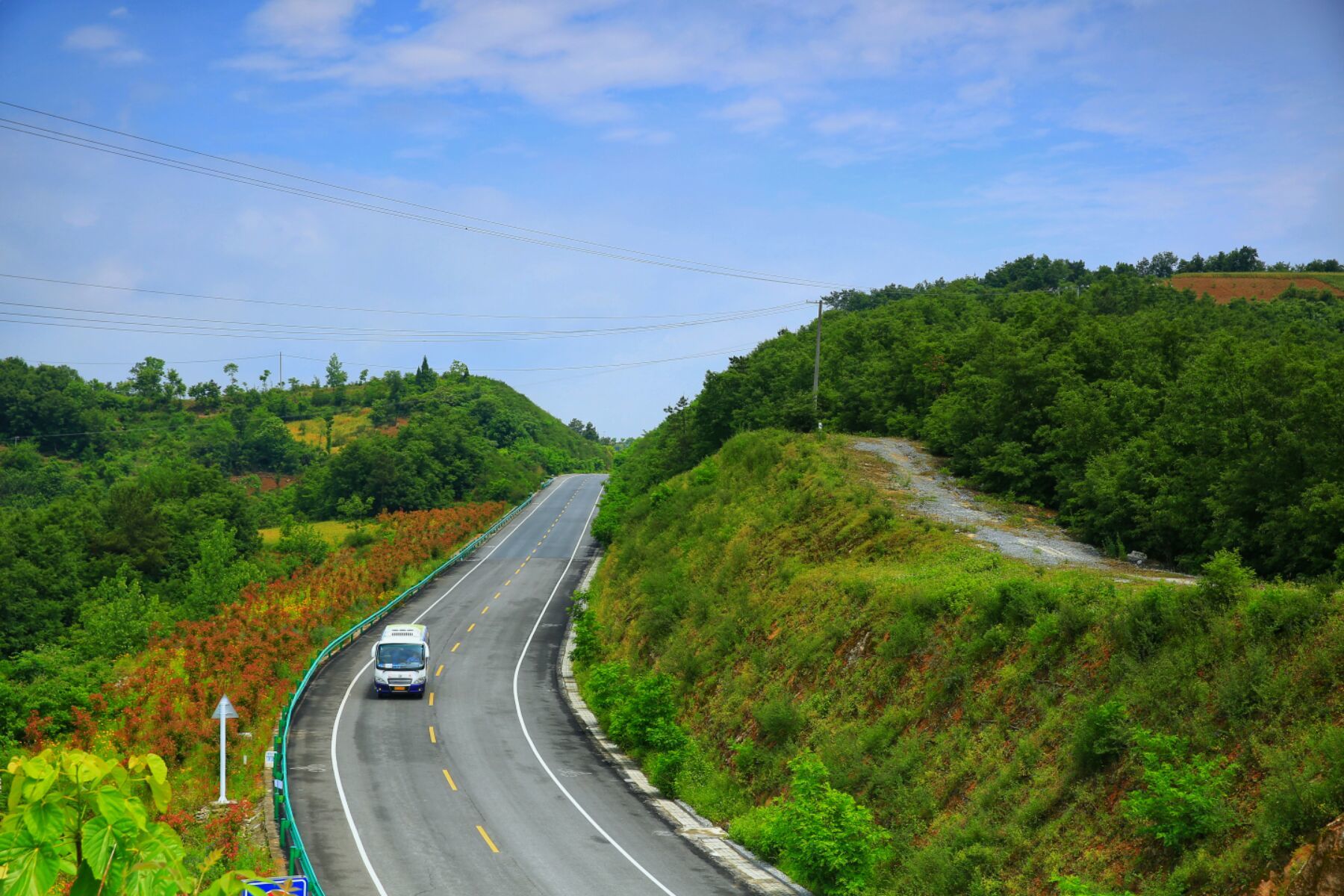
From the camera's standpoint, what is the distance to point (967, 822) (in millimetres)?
16734

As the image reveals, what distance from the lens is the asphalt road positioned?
61.4ft

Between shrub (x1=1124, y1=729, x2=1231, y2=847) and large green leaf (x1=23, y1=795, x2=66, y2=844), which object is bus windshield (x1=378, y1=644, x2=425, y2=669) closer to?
shrub (x1=1124, y1=729, x2=1231, y2=847)

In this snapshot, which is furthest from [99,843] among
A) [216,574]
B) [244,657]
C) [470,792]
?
[216,574]

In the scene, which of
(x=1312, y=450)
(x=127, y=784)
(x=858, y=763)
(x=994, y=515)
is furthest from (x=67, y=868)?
(x=994, y=515)

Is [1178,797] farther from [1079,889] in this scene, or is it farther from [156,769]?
[156,769]

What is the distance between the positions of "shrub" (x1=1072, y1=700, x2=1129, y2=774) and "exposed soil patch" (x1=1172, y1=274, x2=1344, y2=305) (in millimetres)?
80436

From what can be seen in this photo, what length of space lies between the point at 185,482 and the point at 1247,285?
9730cm

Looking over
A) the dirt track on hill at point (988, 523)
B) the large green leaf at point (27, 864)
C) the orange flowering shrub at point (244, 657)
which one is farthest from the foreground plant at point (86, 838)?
the dirt track on hill at point (988, 523)

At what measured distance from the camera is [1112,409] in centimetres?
3447

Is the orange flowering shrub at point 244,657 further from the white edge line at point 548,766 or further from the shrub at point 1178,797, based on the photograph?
the shrub at point 1178,797

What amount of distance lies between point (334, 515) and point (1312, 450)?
90287 mm

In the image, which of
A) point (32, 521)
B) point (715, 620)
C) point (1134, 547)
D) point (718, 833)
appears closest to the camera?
point (718, 833)

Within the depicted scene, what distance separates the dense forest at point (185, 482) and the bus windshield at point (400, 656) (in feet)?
28.6

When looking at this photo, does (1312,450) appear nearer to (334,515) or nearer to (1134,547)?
(1134,547)
